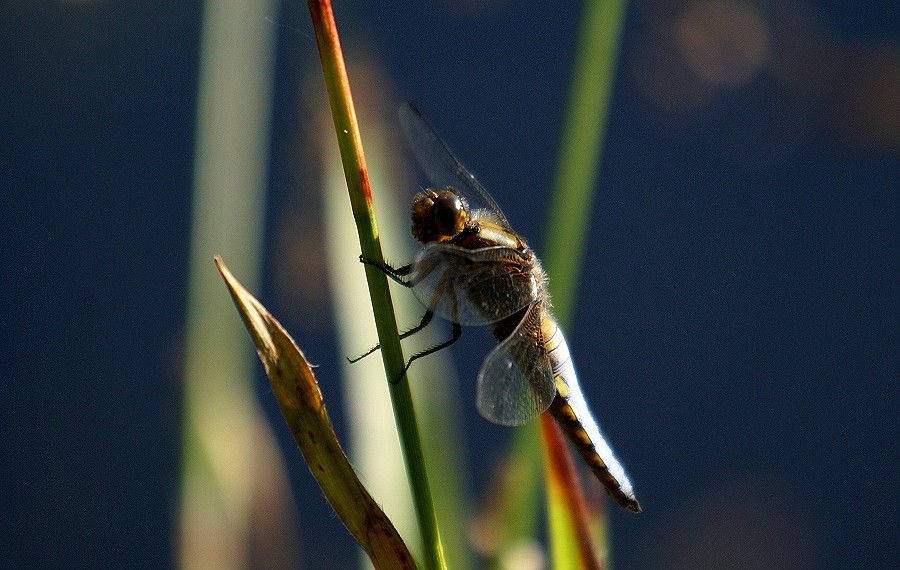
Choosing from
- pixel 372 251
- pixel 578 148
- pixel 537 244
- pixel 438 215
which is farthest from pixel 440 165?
pixel 537 244

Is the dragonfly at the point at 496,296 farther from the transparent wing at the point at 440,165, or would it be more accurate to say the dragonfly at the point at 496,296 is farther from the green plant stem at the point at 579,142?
the green plant stem at the point at 579,142

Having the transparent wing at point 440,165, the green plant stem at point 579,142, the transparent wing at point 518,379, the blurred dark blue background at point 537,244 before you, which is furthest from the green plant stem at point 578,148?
the blurred dark blue background at point 537,244

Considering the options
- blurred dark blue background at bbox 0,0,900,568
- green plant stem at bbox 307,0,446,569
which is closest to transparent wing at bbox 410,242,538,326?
green plant stem at bbox 307,0,446,569

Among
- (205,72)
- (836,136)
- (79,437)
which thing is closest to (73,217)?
(79,437)

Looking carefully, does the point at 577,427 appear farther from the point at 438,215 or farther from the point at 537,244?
the point at 537,244

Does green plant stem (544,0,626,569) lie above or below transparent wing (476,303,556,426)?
above

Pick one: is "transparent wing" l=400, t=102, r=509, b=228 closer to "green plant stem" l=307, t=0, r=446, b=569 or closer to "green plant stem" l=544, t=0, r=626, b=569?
"green plant stem" l=544, t=0, r=626, b=569

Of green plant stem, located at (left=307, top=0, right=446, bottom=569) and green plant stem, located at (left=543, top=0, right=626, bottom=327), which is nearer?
green plant stem, located at (left=307, top=0, right=446, bottom=569)

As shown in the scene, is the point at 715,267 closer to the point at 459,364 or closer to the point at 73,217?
the point at 459,364
